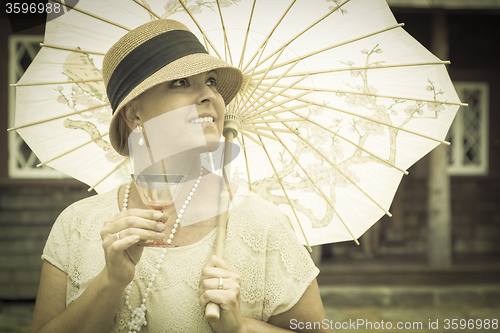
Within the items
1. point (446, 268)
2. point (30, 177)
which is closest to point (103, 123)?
point (30, 177)

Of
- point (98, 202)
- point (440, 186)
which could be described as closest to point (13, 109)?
point (98, 202)

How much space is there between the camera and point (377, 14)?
61.5 inches

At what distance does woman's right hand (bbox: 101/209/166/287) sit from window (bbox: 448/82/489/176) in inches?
262

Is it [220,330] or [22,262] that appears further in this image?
[22,262]

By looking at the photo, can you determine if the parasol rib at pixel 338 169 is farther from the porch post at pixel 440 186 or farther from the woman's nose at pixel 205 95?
the porch post at pixel 440 186

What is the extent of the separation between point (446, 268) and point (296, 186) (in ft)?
16.2

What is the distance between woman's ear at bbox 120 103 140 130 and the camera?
1.47 metres

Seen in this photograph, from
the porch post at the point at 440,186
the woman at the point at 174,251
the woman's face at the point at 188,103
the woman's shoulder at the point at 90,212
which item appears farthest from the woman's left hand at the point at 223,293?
the porch post at the point at 440,186

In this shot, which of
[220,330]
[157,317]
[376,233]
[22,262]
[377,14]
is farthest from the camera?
[376,233]

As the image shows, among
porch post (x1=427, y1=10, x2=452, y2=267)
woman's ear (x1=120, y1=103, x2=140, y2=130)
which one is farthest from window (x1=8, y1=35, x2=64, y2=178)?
porch post (x1=427, y1=10, x2=452, y2=267)

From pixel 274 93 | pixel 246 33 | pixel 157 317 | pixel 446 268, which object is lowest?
pixel 446 268

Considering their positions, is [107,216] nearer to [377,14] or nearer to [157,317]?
[157,317]

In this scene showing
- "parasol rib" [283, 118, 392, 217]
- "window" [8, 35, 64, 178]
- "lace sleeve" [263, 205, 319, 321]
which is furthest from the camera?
"window" [8, 35, 64, 178]

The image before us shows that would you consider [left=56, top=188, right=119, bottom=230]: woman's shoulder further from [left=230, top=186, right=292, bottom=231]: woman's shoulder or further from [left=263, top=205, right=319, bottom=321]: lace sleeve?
[left=263, top=205, right=319, bottom=321]: lace sleeve
